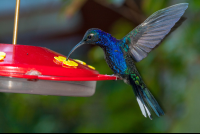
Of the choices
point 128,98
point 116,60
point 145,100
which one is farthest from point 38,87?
point 128,98

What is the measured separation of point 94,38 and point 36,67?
0.50m

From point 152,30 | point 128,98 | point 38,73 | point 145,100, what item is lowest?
point 128,98

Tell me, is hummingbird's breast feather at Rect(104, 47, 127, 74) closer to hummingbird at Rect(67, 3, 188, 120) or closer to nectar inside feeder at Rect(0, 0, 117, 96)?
hummingbird at Rect(67, 3, 188, 120)

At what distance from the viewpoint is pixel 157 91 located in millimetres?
3328

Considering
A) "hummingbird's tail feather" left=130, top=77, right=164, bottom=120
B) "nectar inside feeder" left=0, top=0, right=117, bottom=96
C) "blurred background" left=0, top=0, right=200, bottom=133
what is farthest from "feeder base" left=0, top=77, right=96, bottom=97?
"blurred background" left=0, top=0, right=200, bottom=133

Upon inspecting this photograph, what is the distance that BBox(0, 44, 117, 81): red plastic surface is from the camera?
125 centimetres

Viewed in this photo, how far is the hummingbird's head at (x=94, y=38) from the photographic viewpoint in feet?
5.42

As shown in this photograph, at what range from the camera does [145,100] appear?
1.82m

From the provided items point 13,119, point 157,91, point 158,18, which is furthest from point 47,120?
point 158,18

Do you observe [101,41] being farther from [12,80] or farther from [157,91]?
[157,91]

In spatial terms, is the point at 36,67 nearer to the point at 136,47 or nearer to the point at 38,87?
the point at 38,87

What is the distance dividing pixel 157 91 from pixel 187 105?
0.85 meters

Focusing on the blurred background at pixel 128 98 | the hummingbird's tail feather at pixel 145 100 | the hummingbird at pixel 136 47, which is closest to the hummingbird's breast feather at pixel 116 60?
the hummingbird at pixel 136 47

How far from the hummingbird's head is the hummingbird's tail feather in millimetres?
329
